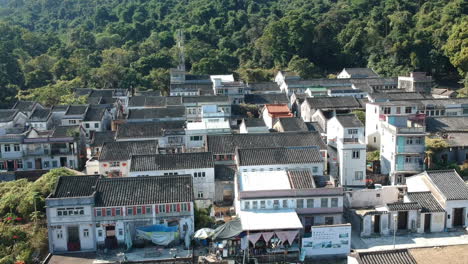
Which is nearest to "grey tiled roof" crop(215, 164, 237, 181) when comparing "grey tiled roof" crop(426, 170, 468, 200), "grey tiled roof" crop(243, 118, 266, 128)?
"grey tiled roof" crop(243, 118, 266, 128)

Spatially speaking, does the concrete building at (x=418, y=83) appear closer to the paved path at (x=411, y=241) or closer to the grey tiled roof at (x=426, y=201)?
the grey tiled roof at (x=426, y=201)

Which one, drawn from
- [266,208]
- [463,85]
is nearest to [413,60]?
[463,85]

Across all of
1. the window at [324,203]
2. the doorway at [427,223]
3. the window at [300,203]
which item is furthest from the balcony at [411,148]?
the window at [300,203]

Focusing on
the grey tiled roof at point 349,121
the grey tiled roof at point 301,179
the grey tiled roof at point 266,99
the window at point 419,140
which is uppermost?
the grey tiled roof at point 266,99

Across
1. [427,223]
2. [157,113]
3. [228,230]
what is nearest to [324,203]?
[228,230]

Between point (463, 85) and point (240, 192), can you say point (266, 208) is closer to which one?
point (240, 192)

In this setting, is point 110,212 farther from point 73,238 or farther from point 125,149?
point 125,149

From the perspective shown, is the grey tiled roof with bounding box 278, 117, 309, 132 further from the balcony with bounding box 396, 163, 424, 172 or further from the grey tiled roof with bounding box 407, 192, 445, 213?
the grey tiled roof with bounding box 407, 192, 445, 213
